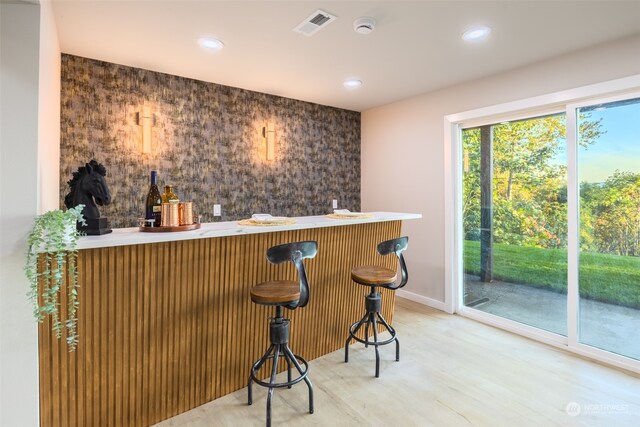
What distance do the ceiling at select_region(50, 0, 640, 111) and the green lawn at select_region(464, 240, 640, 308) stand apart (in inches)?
68.6

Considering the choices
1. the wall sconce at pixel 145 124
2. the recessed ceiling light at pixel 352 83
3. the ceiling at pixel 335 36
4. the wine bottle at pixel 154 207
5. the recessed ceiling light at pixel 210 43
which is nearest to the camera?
the wine bottle at pixel 154 207

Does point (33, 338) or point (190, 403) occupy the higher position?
point (33, 338)

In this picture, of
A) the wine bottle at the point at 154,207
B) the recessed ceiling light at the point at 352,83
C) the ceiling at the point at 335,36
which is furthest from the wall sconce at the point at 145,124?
the recessed ceiling light at the point at 352,83

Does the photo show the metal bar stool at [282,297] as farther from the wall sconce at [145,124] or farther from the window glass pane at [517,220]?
the window glass pane at [517,220]

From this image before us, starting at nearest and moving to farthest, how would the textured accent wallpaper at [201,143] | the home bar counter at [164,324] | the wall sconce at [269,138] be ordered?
the home bar counter at [164,324], the textured accent wallpaper at [201,143], the wall sconce at [269,138]

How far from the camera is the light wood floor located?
78.5 inches

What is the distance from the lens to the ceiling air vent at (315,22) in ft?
7.04

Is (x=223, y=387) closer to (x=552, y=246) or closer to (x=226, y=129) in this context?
(x=226, y=129)

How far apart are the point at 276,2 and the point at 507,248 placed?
121 inches

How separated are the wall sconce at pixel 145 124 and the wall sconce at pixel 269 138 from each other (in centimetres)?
121

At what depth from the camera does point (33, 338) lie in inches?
60.4

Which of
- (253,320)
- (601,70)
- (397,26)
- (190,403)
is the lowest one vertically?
(190,403)

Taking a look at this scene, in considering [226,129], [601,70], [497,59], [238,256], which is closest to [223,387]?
[238,256]

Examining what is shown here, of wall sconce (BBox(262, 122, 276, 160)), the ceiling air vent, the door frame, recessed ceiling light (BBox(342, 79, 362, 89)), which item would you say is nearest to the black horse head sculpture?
the ceiling air vent
